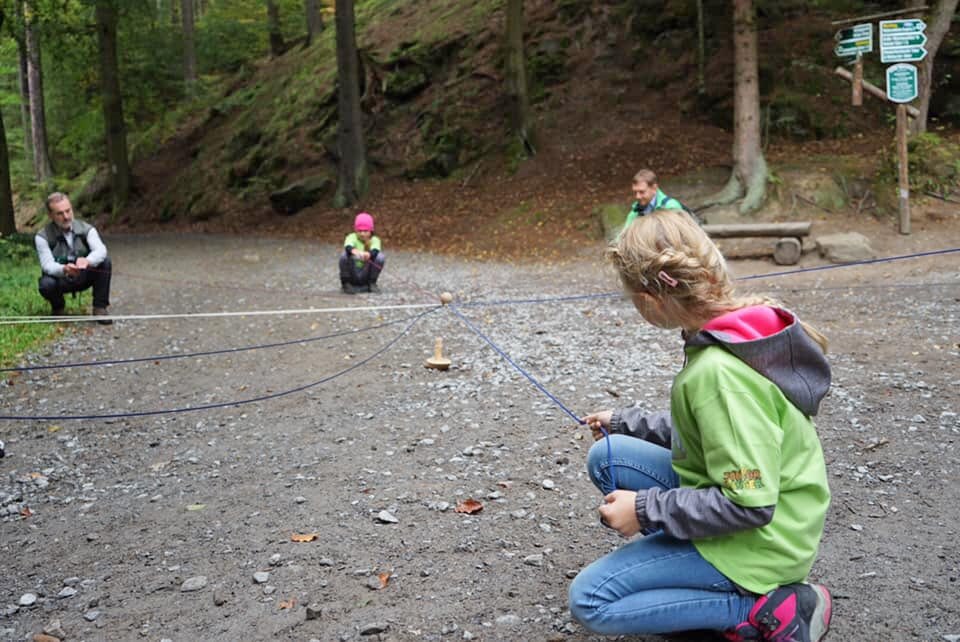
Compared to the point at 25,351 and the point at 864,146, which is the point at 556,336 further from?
the point at 864,146

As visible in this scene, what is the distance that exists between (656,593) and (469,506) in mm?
1809

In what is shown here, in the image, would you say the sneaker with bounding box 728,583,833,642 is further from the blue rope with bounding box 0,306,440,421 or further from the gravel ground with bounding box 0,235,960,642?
the blue rope with bounding box 0,306,440,421

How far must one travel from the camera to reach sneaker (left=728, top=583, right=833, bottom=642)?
244 centimetres

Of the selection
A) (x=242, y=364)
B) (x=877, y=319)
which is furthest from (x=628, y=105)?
(x=242, y=364)

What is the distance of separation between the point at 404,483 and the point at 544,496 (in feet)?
2.69

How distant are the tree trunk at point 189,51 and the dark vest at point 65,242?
22.5m

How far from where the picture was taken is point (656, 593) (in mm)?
2514

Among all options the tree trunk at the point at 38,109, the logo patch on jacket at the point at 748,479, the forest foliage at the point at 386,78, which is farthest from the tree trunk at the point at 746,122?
the tree trunk at the point at 38,109

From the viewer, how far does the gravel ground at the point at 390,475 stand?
3307 mm

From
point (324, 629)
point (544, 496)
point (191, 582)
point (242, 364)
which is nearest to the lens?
point (324, 629)

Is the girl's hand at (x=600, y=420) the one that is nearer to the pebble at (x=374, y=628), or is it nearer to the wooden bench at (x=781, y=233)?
the pebble at (x=374, y=628)

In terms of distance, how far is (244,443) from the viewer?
5473 millimetres

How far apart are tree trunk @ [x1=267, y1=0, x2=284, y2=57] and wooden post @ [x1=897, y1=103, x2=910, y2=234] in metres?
23.6

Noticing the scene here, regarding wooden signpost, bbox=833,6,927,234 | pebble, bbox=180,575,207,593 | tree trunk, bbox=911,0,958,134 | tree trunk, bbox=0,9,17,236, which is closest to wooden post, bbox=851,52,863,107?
wooden signpost, bbox=833,6,927,234
